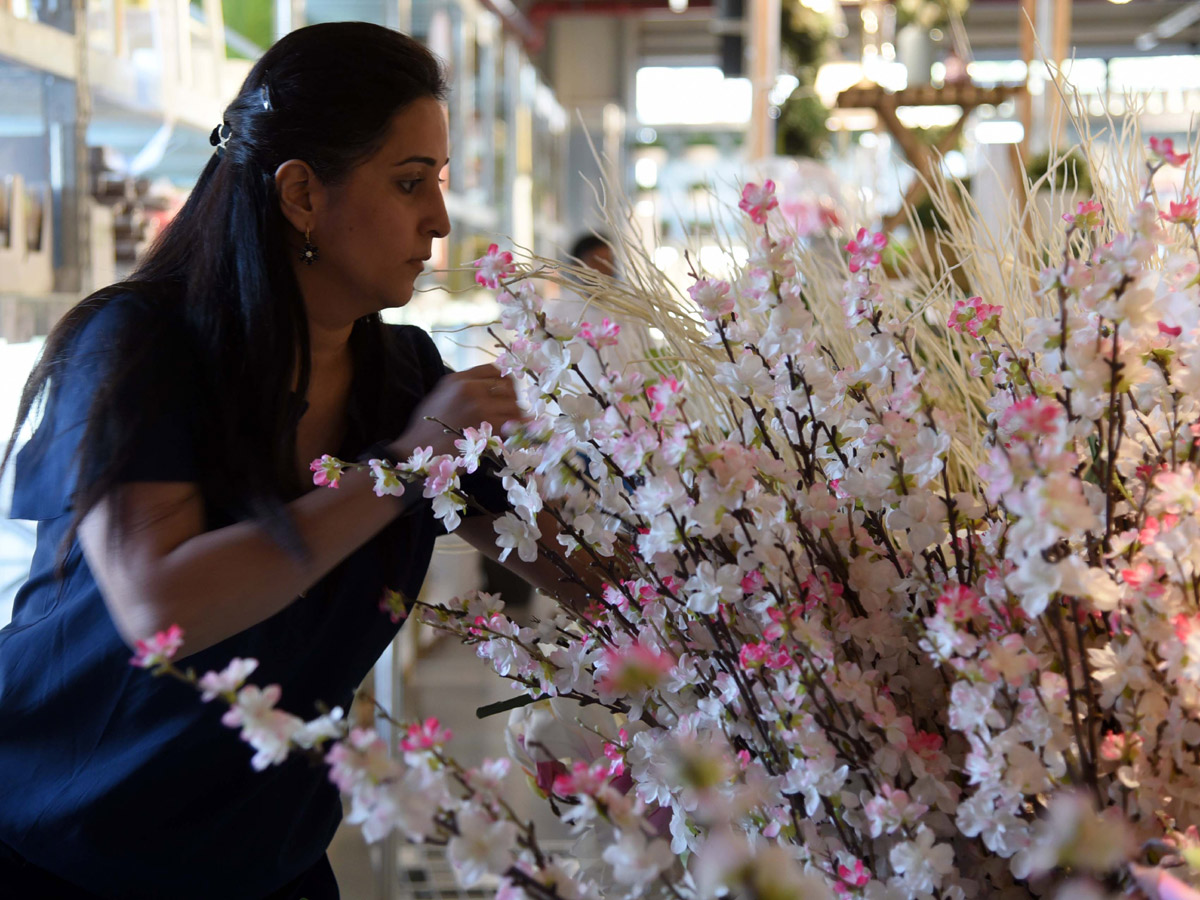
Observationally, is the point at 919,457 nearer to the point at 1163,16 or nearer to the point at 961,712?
the point at 961,712

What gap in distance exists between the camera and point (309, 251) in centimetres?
82

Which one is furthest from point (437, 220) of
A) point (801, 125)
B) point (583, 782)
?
point (801, 125)

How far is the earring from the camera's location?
81 centimetres

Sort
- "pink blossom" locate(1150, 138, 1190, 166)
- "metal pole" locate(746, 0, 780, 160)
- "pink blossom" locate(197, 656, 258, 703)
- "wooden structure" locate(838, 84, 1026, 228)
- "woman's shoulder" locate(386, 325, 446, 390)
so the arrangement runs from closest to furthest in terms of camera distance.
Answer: "pink blossom" locate(197, 656, 258, 703) < "pink blossom" locate(1150, 138, 1190, 166) < "woman's shoulder" locate(386, 325, 446, 390) < "wooden structure" locate(838, 84, 1026, 228) < "metal pole" locate(746, 0, 780, 160)

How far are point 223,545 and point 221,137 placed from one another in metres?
0.38

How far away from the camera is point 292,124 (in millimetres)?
801

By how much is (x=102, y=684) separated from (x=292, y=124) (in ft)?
1.33

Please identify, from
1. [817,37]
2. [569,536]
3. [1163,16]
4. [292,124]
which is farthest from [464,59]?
[1163,16]

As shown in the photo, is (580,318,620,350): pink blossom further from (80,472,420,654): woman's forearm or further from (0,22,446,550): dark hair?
(0,22,446,550): dark hair

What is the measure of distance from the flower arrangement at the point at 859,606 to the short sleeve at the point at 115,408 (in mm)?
210

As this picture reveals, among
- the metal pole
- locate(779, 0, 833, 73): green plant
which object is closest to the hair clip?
the metal pole

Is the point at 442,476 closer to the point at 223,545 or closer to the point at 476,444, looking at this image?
the point at 476,444

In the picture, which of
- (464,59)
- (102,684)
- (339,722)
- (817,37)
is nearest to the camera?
(339,722)

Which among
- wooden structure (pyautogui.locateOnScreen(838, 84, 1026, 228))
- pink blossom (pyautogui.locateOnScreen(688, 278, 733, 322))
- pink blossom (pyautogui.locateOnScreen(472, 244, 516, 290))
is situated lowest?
pink blossom (pyautogui.locateOnScreen(688, 278, 733, 322))
